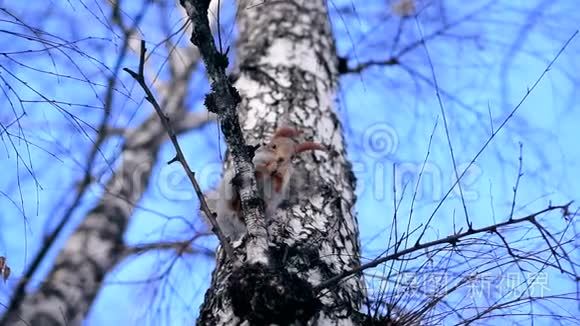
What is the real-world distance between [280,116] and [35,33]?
3.20ft

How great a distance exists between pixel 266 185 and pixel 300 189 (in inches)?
5.4

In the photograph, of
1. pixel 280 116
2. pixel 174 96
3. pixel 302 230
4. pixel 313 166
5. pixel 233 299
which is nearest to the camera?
pixel 233 299

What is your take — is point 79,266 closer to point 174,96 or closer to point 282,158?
point 282,158

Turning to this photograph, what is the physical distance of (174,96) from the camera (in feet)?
18.0

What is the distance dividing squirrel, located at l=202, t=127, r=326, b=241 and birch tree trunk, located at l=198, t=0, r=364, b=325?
0.05m

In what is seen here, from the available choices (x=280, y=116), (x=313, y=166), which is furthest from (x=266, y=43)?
(x=313, y=166)

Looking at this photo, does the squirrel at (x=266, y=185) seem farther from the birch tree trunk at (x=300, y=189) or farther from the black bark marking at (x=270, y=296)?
the black bark marking at (x=270, y=296)

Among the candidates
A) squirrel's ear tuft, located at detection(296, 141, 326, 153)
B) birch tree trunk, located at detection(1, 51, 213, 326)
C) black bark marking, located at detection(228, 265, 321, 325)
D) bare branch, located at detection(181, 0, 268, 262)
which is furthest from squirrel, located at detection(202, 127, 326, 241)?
birch tree trunk, located at detection(1, 51, 213, 326)

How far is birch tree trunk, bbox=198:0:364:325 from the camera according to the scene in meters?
1.57

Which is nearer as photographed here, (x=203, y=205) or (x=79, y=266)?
(x=203, y=205)

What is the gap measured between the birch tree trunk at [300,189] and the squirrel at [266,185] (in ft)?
0.18

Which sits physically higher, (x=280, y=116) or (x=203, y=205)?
(x=280, y=116)

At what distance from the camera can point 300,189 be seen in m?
2.16

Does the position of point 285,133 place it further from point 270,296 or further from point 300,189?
point 270,296
